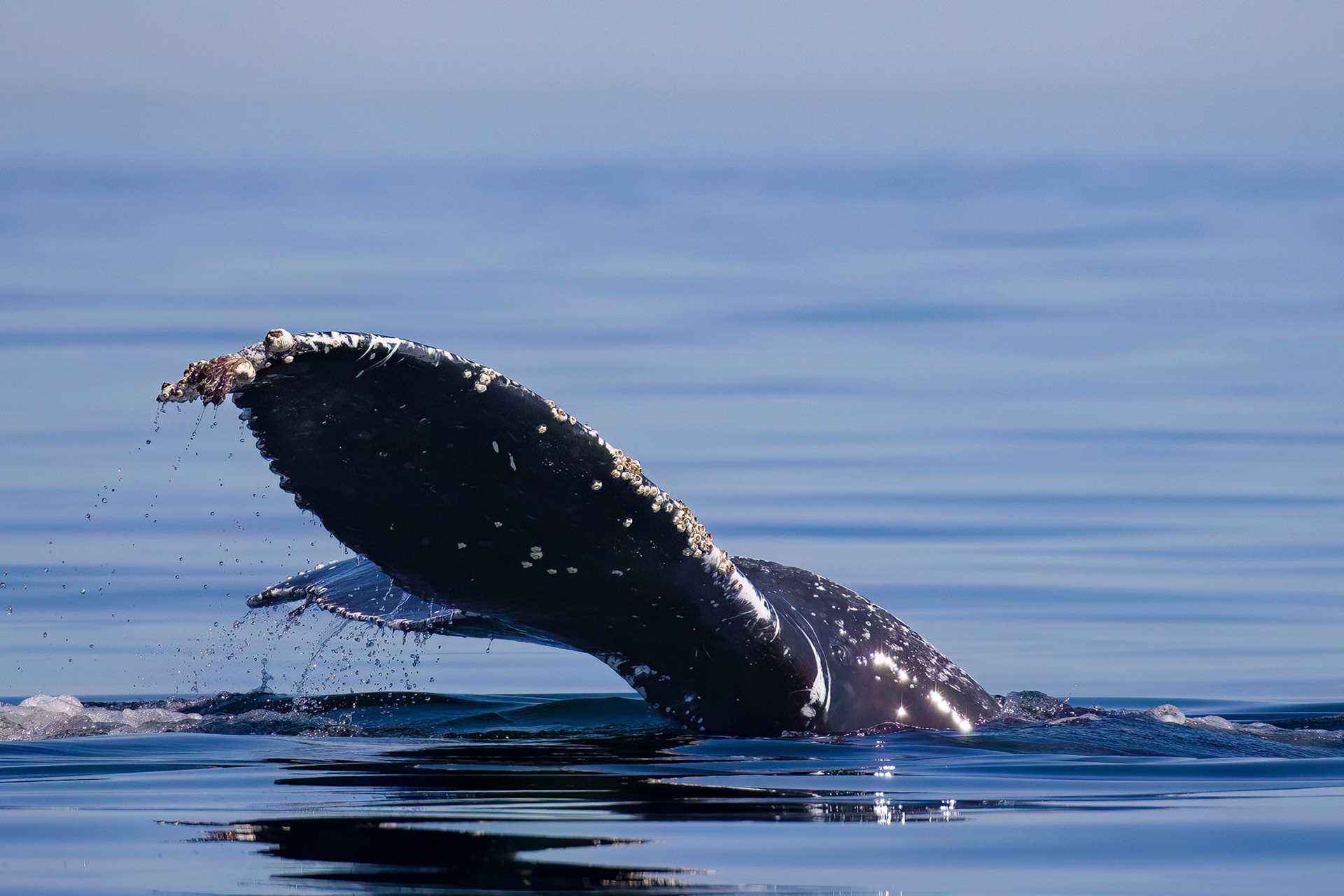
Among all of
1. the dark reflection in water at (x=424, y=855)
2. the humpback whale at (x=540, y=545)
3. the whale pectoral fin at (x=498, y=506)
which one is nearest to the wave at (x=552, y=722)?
the humpback whale at (x=540, y=545)

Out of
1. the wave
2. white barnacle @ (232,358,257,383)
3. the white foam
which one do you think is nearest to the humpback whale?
white barnacle @ (232,358,257,383)

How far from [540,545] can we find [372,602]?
1925mm

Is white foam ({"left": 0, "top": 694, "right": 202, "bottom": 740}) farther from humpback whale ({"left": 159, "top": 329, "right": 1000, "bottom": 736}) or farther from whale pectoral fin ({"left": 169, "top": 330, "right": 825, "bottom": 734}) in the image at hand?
whale pectoral fin ({"left": 169, "top": 330, "right": 825, "bottom": 734})

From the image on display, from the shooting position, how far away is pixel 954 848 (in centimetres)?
552

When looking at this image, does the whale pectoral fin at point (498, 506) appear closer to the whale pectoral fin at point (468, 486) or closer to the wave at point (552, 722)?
the whale pectoral fin at point (468, 486)

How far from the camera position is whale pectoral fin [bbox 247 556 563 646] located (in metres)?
8.30

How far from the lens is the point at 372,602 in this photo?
8.88 metres

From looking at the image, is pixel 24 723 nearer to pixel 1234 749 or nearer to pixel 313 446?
pixel 313 446

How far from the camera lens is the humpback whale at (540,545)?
658 cm

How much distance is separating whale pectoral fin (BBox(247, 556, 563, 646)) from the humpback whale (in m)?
0.02

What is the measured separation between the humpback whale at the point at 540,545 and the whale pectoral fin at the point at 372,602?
0.06 feet

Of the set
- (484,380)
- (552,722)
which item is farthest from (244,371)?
(552,722)

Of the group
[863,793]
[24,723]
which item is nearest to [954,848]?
[863,793]

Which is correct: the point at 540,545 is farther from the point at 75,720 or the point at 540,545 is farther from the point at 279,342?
the point at 75,720
